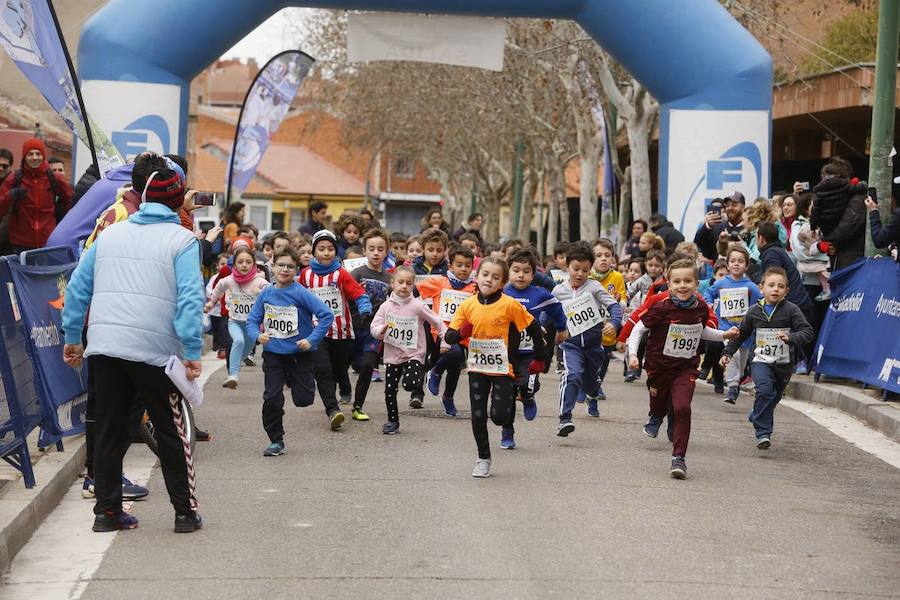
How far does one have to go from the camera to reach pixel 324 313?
10797 millimetres

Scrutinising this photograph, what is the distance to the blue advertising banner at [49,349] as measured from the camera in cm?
880

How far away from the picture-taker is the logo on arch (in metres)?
18.5

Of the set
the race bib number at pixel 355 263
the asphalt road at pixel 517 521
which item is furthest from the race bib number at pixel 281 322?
the race bib number at pixel 355 263

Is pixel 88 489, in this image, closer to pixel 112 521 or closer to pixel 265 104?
pixel 112 521

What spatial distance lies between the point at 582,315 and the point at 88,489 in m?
4.67

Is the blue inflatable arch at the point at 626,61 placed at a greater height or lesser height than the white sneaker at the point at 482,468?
greater

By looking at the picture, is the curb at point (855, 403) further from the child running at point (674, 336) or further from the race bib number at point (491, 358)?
the race bib number at point (491, 358)

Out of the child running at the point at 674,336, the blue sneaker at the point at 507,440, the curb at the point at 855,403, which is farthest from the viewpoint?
the curb at the point at 855,403

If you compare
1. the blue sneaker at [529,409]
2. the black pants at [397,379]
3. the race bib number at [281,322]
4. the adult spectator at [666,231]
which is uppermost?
the adult spectator at [666,231]

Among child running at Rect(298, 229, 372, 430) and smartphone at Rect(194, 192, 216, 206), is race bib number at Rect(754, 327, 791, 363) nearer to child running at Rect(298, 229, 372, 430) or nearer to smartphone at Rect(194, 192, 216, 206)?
child running at Rect(298, 229, 372, 430)

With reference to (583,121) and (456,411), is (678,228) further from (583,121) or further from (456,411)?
(583,121)

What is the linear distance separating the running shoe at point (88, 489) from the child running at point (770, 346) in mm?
4800

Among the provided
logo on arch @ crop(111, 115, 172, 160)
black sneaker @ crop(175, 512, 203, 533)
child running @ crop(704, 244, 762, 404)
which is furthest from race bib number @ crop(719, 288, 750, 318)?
black sneaker @ crop(175, 512, 203, 533)

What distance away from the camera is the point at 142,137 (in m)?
18.6
